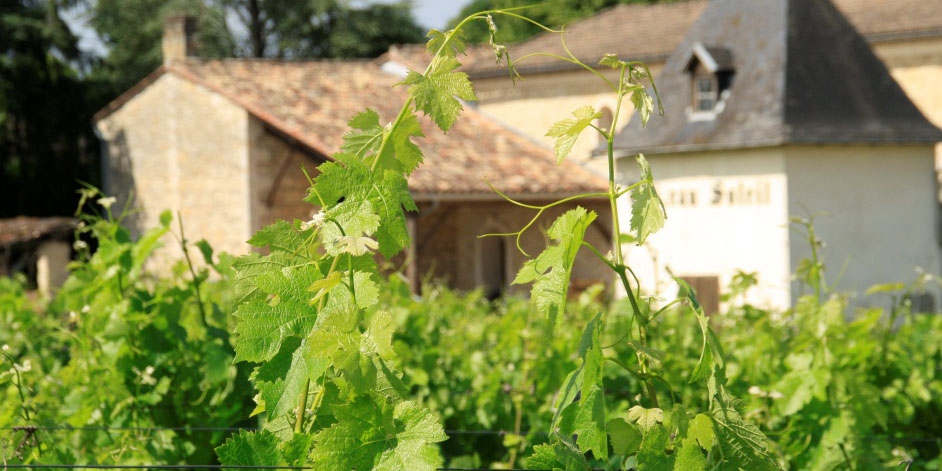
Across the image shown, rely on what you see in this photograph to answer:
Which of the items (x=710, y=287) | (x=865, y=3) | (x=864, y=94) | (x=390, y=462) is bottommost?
(x=710, y=287)

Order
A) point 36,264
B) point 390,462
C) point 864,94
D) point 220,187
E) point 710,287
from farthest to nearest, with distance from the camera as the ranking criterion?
point 36,264, point 220,187, point 864,94, point 710,287, point 390,462

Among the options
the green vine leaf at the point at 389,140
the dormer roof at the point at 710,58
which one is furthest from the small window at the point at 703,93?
the green vine leaf at the point at 389,140

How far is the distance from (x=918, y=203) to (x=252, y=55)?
1044 inches

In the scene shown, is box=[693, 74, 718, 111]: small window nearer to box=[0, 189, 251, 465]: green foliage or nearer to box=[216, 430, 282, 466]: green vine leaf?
box=[0, 189, 251, 465]: green foliage

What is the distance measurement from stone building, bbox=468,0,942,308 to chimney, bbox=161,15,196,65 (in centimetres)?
996

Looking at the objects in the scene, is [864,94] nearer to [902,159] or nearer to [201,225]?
A: [902,159]

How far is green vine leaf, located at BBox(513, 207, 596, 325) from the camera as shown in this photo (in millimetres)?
1590

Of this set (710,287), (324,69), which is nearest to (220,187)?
(324,69)

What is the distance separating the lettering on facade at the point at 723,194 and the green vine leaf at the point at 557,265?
1568cm

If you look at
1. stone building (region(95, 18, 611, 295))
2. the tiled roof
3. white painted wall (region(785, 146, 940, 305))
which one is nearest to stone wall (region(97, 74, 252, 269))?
stone building (region(95, 18, 611, 295))

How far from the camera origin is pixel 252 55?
3906 centimetres

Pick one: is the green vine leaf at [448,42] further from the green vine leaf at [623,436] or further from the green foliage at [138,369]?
the green foliage at [138,369]

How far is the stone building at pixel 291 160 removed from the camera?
1803cm

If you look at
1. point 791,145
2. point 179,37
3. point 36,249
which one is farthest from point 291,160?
point 791,145
